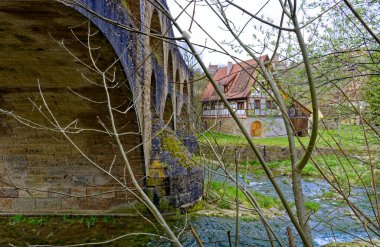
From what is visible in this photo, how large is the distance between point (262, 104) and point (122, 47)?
17.0 metres

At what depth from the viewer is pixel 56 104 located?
22.4 feet

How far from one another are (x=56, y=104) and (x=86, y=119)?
0.70 metres

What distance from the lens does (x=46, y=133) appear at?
25.0 feet

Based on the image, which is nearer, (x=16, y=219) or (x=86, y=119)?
(x=86, y=119)

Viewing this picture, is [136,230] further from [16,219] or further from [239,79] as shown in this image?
[239,79]

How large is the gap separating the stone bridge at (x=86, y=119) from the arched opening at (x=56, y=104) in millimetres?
18

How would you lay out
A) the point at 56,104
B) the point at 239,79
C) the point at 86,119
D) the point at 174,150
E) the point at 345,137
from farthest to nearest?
1. the point at 239,79
2. the point at 174,150
3. the point at 86,119
4. the point at 56,104
5. the point at 345,137

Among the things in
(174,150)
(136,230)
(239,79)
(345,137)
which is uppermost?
(239,79)

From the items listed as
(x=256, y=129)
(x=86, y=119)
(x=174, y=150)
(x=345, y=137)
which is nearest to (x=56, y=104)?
(x=86, y=119)

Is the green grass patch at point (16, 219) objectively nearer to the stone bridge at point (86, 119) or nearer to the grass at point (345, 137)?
the stone bridge at point (86, 119)

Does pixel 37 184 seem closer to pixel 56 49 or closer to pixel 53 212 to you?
pixel 53 212

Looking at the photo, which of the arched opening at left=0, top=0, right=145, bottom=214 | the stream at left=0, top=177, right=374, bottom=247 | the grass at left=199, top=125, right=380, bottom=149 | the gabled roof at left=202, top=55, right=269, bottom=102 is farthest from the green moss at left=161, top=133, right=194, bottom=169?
the grass at left=199, top=125, right=380, bottom=149

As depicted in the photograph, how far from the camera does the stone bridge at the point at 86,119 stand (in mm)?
4766

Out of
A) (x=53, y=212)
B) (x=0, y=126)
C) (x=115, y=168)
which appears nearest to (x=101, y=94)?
(x=115, y=168)
